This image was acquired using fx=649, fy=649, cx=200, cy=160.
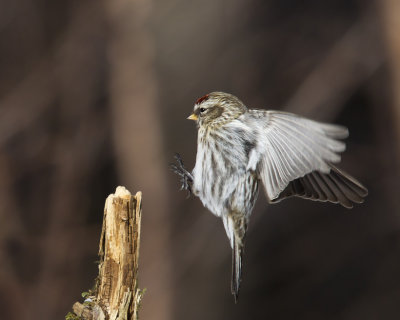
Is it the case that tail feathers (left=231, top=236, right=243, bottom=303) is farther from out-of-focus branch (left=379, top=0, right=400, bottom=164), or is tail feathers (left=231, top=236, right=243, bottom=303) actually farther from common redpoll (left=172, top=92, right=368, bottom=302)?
out-of-focus branch (left=379, top=0, right=400, bottom=164)

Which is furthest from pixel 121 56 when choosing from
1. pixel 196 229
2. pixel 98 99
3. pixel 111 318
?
pixel 111 318

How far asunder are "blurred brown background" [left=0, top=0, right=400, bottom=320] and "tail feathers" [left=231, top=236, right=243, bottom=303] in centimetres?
313

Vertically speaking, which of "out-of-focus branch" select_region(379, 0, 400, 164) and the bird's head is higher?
"out-of-focus branch" select_region(379, 0, 400, 164)

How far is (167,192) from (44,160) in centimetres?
128

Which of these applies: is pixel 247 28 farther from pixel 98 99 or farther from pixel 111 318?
pixel 111 318

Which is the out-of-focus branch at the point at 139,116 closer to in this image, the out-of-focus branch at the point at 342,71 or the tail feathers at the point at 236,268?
the out-of-focus branch at the point at 342,71

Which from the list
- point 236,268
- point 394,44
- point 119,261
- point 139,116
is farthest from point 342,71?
point 119,261

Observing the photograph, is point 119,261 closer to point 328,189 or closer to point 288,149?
point 288,149

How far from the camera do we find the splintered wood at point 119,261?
2.34 m

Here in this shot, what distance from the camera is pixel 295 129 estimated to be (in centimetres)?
284

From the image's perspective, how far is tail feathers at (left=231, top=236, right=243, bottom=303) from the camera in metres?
3.08

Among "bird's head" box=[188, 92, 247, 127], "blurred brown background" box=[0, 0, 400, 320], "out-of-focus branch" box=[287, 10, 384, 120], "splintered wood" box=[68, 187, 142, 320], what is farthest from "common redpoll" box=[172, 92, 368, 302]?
"out-of-focus branch" box=[287, 10, 384, 120]

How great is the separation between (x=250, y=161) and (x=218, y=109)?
0.95 feet

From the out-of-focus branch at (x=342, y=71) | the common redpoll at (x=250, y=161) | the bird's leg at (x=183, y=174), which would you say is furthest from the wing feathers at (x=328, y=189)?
the out-of-focus branch at (x=342, y=71)
